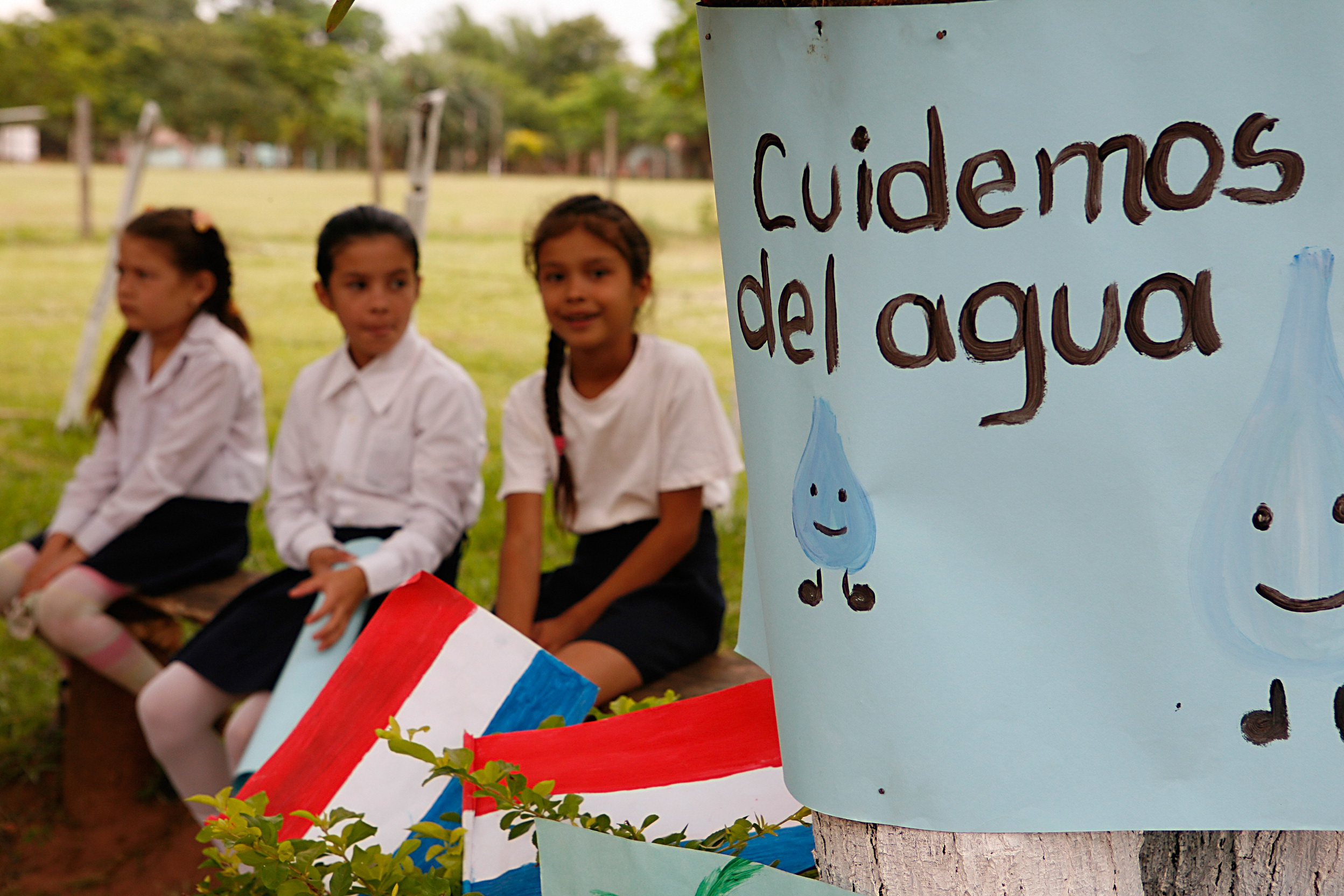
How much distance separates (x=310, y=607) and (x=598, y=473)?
69cm

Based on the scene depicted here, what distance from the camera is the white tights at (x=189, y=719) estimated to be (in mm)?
2295

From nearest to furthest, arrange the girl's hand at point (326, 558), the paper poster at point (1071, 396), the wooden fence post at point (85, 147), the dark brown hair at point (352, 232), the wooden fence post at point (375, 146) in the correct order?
the paper poster at point (1071, 396) < the girl's hand at point (326, 558) < the dark brown hair at point (352, 232) < the wooden fence post at point (375, 146) < the wooden fence post at point (85, 147)

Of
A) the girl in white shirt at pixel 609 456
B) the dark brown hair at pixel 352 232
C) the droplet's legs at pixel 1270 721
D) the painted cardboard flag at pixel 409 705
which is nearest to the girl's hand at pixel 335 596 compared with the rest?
the girl in white shirt at pixel 609 456

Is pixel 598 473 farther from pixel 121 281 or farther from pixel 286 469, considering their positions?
pixel 121 281

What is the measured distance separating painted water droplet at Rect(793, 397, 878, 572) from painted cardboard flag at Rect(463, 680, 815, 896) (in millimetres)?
308

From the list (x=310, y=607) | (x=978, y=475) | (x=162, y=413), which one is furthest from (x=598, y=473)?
(x=978, y=475)

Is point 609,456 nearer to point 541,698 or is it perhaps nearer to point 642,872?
point 541,698

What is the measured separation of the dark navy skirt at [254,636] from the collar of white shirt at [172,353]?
687 millimetres

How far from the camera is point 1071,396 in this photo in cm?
71

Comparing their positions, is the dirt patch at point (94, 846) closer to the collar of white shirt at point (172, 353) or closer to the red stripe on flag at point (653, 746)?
the collar of white shirt at point (172, 353)

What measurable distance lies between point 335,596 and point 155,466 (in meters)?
0.90

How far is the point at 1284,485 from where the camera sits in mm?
703

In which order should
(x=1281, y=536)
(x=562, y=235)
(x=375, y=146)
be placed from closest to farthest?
1. (x=1281, y=536)
2. (x=562, y=235)
3. (x=375, y=146)

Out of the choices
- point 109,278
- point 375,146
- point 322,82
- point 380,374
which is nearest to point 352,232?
point 380,374
